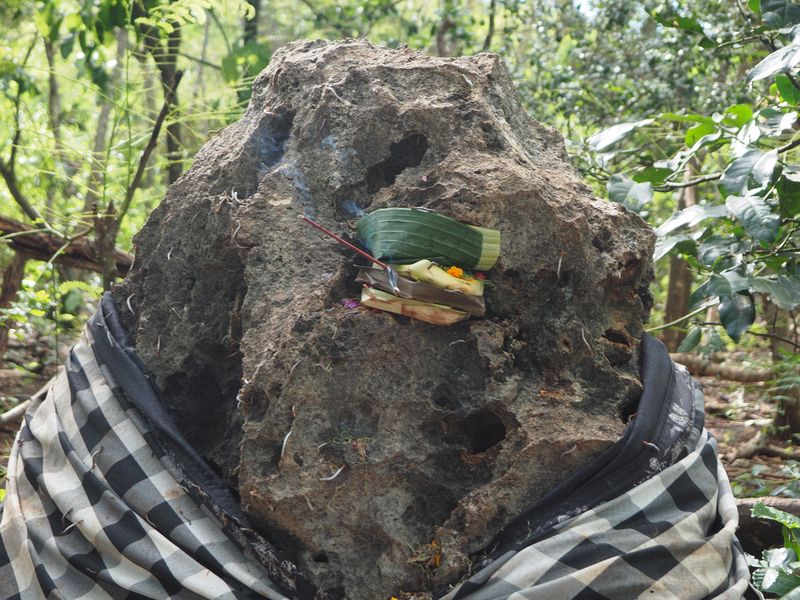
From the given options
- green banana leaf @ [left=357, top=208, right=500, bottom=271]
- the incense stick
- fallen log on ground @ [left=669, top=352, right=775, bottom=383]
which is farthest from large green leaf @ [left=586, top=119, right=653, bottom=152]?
fallen log on ground @ [left=669, top=352, right=775, bottom=383]

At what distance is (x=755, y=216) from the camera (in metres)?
2.35

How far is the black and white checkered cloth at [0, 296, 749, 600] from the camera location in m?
1.82

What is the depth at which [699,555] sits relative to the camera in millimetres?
1889

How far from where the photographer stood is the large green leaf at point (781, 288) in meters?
2.47

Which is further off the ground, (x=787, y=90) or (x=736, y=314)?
(x=787, y=90)

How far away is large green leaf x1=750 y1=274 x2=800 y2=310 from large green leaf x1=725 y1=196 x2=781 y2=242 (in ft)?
0.74

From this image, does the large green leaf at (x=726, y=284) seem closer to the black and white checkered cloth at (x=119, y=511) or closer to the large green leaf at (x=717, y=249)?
the large green leaf at (x=717, y=249)

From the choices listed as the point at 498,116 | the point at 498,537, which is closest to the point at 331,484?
the point at 498,537

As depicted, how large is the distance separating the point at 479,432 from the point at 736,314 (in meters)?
0.98

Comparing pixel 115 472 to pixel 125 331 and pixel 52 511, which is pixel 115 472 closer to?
pixel 52 511

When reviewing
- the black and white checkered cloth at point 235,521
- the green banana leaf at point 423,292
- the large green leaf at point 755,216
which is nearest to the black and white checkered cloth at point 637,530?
the black and white checkered cloth at point 235,521

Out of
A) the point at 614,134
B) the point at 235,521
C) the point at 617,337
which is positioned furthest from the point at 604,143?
the point at 235,521

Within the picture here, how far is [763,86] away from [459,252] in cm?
438

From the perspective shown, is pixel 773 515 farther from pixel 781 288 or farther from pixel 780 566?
pixel 781 288
